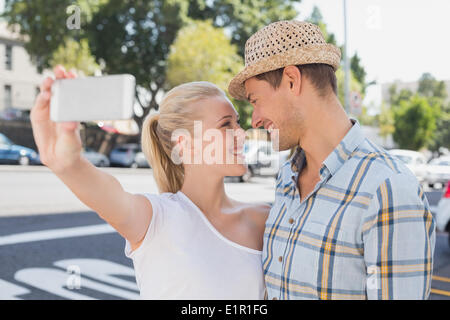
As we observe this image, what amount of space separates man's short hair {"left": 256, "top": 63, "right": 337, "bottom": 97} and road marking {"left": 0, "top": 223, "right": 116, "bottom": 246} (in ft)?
15.3

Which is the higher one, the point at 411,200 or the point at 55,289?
the point at 411,200

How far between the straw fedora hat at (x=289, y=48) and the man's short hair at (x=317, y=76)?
26 millimetres

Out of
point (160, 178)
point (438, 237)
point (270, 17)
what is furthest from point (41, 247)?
point (270, 17)

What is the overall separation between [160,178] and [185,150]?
16cm

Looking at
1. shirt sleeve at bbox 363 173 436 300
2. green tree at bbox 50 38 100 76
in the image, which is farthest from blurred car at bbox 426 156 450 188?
shirt sleeve at bbox 363 173 436 300

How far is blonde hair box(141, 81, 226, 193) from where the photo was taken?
1718 millimetres

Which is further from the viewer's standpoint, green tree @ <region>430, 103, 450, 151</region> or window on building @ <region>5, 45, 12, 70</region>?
green tree @ <region>430, 103, 450, 151</region>

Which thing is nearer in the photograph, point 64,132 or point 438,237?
point 64,132

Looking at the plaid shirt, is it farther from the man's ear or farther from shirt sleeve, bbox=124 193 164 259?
shirt sleeve, bbox=124 193 164 259

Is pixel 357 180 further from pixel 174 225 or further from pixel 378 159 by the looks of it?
pixel 174 225

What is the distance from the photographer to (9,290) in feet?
12.2

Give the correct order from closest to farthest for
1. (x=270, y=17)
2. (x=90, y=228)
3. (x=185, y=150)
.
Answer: (x=185, y=150) → (x=90, y=228) → (x=270, y=17)

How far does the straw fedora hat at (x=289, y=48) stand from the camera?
1.46 m

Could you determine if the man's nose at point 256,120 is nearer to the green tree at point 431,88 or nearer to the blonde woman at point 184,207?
the blonde woman at point 184,207
